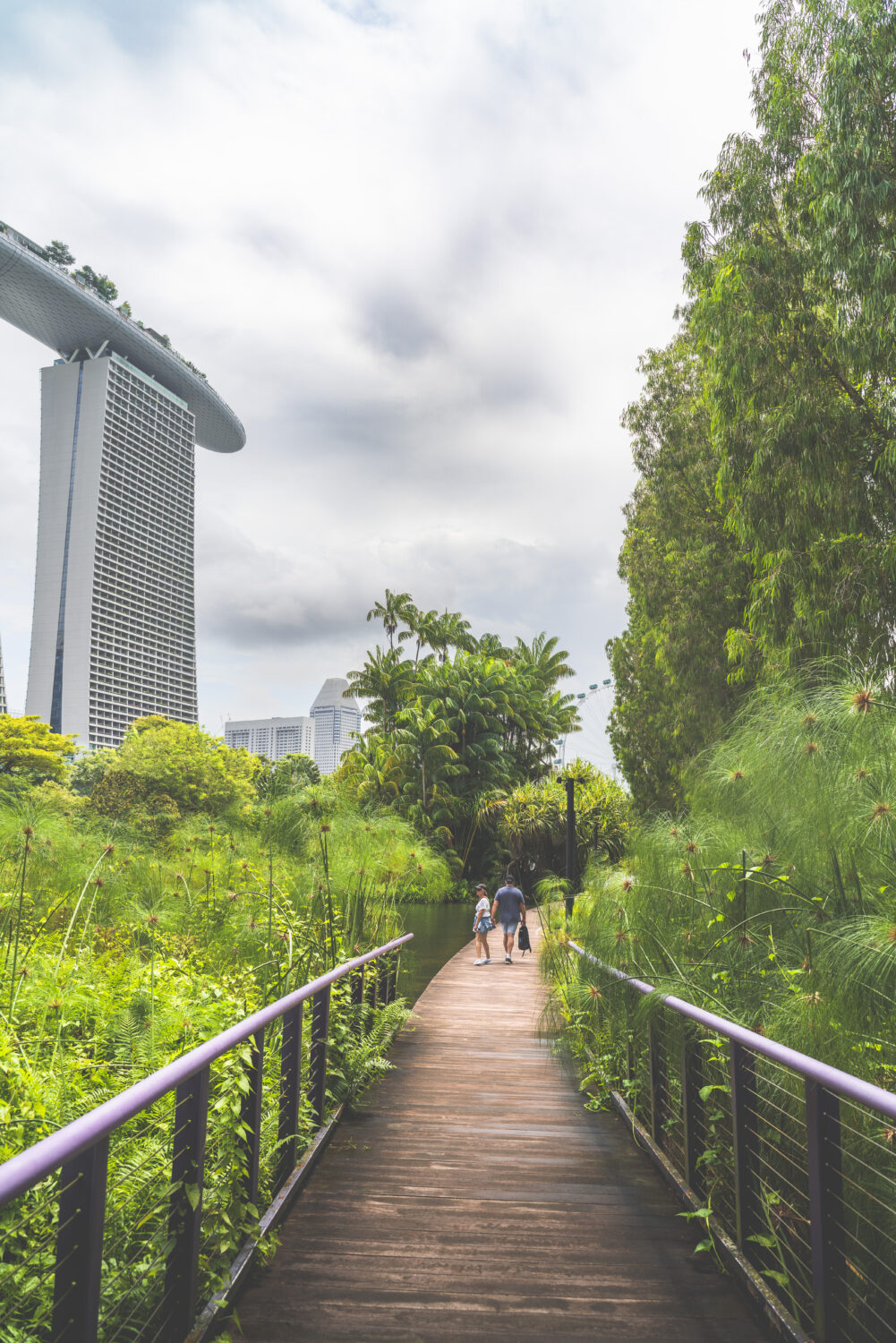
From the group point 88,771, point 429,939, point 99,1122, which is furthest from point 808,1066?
point 88,771

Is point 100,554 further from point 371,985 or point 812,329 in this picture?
point 371,985

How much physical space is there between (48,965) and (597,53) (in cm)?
918

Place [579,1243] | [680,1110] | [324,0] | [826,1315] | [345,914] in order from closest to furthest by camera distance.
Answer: [826,1315] → [579,1243] → [680,1110] → [345,914] → [324,0]

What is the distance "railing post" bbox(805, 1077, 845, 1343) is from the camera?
2025 mm

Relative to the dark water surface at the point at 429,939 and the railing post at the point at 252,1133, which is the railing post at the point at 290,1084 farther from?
the dark water surface at the point at 429,939

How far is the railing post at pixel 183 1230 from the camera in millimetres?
2105

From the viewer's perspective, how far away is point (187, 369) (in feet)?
394

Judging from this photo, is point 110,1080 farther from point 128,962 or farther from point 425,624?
point 425,624

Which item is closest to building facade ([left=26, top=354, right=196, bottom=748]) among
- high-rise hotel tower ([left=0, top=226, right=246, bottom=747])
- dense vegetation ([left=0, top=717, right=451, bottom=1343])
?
high-rise hotel tower ([left=0, top=226, right=246, bottom=747])

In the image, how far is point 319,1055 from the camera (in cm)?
400

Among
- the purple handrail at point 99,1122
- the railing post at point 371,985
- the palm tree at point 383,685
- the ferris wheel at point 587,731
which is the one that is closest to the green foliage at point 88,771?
the palm tree at point 383,685

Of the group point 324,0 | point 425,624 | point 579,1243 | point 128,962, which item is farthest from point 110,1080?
point 425,624

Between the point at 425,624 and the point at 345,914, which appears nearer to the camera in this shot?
the point at 345,914

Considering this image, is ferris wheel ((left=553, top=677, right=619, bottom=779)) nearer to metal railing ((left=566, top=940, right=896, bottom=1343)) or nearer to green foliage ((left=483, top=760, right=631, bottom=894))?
green foliage ((left=483, top=760, right=631, bottom=894))
